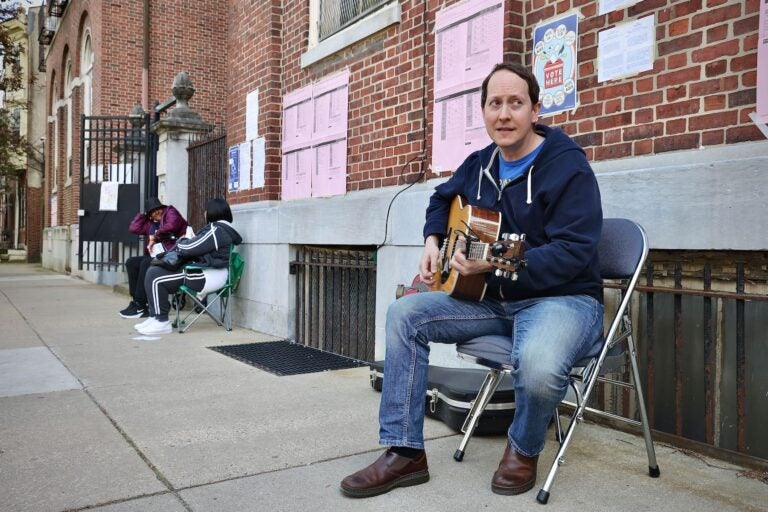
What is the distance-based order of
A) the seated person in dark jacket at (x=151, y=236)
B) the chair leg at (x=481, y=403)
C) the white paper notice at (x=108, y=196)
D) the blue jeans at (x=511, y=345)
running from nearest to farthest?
the blue jeans at (x=511, y=345)
the chair leg at (x=481, y=403)
the seated person in dark jacket at (x=151, y=236)
the white paper notice at (x=108, y=196)

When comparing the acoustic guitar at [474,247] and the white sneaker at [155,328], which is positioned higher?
the acoustic guitar at [474,247]

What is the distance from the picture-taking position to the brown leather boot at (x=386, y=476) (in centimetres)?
263

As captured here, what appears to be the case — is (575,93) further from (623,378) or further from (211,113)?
(211,113)

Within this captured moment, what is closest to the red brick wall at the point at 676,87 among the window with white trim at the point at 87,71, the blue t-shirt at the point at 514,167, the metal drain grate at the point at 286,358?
the blue t-shirt at the point at 514,167

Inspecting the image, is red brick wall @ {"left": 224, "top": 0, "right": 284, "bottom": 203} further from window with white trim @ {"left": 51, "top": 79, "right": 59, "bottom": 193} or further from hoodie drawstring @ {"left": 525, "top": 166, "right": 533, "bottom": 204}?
window with white trim @ {"left": 51, "top": 79, "right": 59, "bottom": 193}

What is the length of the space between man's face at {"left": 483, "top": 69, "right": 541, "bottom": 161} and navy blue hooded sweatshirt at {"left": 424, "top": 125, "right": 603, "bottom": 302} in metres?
0.12

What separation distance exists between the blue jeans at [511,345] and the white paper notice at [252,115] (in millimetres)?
4804

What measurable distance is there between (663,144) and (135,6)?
14.6 meters

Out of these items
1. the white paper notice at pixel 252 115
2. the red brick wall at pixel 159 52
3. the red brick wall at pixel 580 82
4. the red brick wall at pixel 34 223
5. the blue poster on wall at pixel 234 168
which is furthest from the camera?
the red brick wall at pixel 34 223

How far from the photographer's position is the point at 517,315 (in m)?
2.78

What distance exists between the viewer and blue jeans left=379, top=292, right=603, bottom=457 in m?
2.49

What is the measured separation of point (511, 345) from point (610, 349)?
0.44 meters

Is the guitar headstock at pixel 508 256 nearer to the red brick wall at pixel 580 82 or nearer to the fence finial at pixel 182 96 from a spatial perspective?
the red brick wall at pixel 580 82

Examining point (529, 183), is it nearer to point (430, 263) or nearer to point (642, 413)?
point (430, 263)
